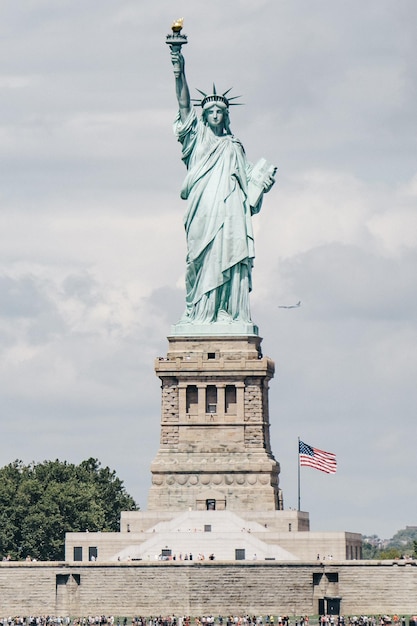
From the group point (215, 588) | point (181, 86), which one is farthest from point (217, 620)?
point (181, 86)

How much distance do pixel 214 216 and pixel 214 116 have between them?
4.71m

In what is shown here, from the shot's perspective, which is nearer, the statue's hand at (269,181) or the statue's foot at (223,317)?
the statue's foot at (223,317)

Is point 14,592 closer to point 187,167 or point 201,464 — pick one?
point 201,464

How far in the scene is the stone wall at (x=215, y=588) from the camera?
88.1m

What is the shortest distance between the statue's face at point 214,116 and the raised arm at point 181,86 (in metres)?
1.01

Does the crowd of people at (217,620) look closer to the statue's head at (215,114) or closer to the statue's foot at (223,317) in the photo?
the statue's foot at (223,317)

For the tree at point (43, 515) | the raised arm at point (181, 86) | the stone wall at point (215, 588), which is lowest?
the stone wall at point (215, 588)

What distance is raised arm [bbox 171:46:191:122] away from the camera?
324ft

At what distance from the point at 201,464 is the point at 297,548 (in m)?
7.06

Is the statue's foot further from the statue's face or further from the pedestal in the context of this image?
the statue's face

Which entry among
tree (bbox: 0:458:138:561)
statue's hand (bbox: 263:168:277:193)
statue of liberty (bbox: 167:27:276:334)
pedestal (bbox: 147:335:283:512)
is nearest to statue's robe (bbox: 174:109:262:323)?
statue of liberty (bbox: 167:27:276:334)

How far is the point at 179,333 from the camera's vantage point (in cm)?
9869

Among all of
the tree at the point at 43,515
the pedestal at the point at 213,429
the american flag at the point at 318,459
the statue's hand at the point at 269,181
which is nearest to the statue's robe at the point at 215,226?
the statue's hand at the point at 269,181

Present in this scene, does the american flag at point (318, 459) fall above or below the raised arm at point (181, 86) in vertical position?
below
